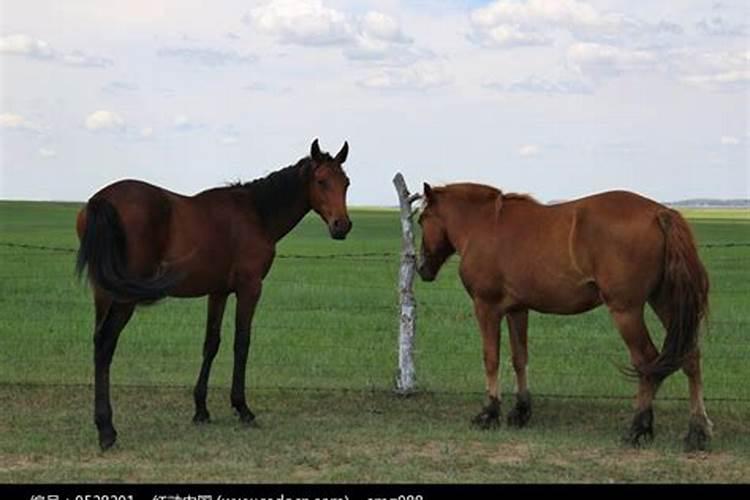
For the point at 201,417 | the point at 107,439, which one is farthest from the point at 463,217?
the point at 107,439

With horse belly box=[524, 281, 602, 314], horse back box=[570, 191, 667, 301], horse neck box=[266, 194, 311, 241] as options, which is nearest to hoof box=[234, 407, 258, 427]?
horse neck box=[266, 194, 311, 241]

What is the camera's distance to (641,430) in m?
7.07

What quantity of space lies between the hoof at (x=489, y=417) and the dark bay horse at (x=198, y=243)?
181 cm

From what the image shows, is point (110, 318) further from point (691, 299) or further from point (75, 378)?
point (691, 299)

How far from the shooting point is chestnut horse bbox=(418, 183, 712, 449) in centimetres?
695

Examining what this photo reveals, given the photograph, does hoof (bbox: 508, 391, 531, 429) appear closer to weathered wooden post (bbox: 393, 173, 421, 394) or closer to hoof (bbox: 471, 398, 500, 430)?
hoof (bbox: 471, 398, 500, 430)

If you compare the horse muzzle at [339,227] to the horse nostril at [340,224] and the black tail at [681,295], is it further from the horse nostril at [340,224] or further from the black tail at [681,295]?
the black tail at [681,295]

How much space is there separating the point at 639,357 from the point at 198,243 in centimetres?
347

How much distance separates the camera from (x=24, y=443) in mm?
6871

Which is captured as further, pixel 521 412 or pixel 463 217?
pixel 463 217

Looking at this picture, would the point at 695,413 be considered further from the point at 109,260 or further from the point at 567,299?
the point at 109,260

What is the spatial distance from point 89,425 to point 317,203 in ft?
8.35

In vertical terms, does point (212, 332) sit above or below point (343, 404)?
above

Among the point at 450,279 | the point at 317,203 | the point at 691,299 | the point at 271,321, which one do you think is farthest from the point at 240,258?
the point at 450,279
